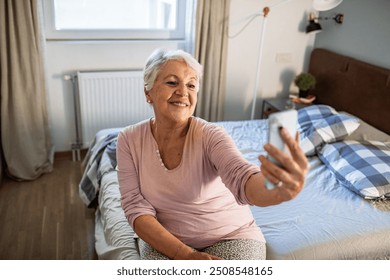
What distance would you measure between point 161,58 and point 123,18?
1.80 metres

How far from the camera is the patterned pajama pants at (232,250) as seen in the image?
4.24 feet

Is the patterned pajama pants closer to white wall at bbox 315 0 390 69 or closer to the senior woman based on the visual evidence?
the senior woman

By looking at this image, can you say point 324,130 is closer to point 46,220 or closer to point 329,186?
point 329,186

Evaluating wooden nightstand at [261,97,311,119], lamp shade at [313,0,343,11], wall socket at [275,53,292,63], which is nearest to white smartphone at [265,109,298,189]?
lamp shade at [313,0,343,11]

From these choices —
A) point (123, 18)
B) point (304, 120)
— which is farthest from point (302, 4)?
point (123, 18)

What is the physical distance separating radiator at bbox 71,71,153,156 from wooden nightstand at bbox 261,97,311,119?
103cm

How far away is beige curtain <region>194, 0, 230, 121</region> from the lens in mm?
2846

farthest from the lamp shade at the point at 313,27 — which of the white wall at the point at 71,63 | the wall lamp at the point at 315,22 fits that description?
the white wall at the point at 71,63

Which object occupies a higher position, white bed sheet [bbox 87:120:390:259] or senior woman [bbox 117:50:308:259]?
senior woman [bbox 117:50:308:259]

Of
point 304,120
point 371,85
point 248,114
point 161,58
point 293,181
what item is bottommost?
point 248,114

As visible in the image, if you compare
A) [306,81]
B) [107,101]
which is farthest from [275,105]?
[107,101]

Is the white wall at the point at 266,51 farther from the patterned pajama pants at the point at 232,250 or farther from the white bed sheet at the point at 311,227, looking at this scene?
the patterned pajama pants at the point at 232,250

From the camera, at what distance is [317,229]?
65.9 inches

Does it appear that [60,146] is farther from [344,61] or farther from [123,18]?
[344,61]
